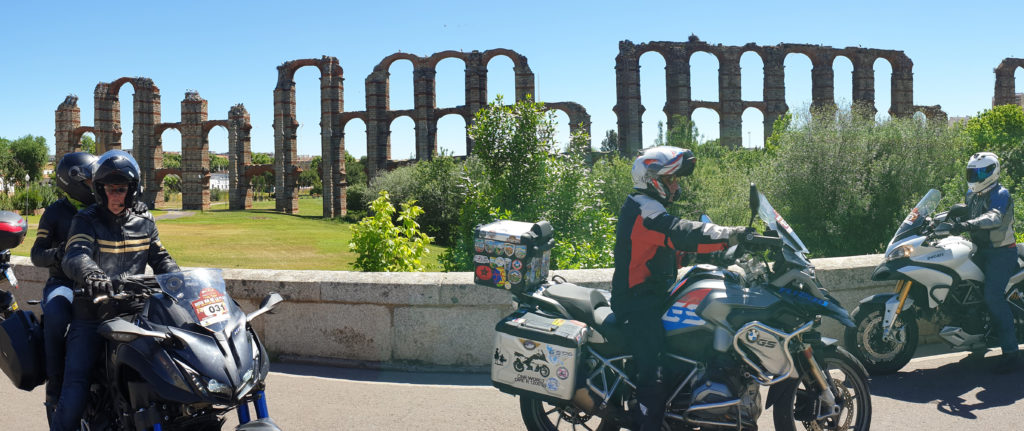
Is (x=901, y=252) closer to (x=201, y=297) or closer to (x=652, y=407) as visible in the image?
(x=652, y=407)

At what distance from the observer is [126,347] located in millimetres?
3174

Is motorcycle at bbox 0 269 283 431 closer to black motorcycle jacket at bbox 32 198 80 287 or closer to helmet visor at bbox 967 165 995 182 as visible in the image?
black motorcycle jacket at bbox 32 198 80 287

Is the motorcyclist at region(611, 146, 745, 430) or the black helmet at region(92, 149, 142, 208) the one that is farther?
the black helmet at region(92, 149, 142, 208)

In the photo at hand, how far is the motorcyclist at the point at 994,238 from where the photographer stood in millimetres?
5742

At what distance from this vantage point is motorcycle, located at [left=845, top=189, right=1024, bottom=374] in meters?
5.73

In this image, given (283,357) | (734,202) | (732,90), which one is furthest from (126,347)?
(732,90)

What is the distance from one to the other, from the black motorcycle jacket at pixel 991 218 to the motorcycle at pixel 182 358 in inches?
212

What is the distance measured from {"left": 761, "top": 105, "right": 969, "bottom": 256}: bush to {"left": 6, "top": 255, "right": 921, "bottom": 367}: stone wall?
17.1 metres

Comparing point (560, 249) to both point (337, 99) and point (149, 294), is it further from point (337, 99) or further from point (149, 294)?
point (337, 99)

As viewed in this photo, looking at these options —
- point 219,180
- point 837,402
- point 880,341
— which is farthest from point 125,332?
point 219,180

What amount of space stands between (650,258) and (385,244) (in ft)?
21.3

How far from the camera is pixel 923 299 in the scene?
19.4 ft

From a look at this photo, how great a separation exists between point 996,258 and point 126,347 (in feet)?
20.2

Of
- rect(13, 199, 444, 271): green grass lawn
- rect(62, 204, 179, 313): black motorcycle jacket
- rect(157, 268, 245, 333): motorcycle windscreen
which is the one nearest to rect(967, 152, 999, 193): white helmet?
rect(157, 268, 245, 333): motorcycle windscreen
